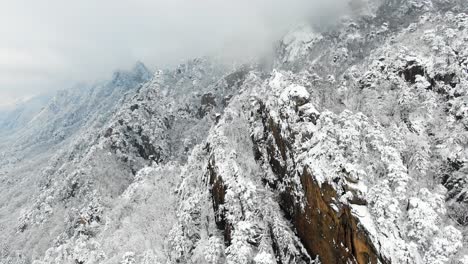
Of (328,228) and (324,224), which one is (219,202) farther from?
(328,228)

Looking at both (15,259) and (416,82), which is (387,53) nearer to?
(416,82)

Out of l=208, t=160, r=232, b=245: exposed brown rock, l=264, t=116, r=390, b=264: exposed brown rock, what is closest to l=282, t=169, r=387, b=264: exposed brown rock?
l=264, t=116, r=390, b=264: exposed brown rock

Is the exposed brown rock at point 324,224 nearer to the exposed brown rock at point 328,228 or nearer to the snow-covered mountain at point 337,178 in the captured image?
the exposed brown rock at point 328,228

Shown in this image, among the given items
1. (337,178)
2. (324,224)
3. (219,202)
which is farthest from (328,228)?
(219,202)

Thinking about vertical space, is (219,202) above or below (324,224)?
below

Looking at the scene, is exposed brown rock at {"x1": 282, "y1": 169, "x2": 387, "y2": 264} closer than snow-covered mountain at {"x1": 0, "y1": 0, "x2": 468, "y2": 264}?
Yes

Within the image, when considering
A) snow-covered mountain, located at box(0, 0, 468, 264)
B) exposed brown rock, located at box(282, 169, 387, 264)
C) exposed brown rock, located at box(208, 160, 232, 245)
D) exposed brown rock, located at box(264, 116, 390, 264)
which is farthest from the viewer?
exposed brown rock, located at box(208, 160, 232, 245)

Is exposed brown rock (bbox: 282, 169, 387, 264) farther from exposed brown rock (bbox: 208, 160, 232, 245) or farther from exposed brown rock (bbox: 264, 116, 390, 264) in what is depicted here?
exposed brown rock (bbox: 208, 160, 232, 245)

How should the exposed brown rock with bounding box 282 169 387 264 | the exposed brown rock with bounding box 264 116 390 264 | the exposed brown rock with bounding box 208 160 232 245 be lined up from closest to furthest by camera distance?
the exposed brown rock with bounding box 282 169 387 264 → the exposed brown rock with bounding box 264 116 390 264 → the exposed brown rock with bounding box 208 160 232 245

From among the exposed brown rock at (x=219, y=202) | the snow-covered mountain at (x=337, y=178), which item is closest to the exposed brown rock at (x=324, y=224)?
the snow-covered mountain at (x=337, y=178)

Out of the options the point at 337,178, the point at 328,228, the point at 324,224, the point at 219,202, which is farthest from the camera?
the point at 219,202

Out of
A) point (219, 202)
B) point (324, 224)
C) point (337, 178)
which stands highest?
point (337, 178)
